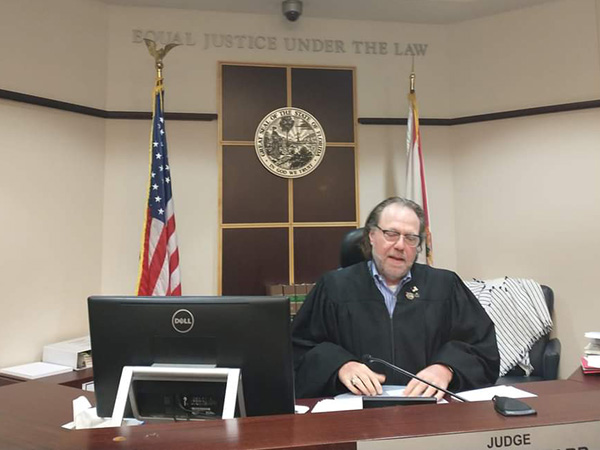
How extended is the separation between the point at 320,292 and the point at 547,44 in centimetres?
283

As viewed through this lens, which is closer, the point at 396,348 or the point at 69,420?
the point at 69,420

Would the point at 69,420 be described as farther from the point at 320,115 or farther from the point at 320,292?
the point at 320,115

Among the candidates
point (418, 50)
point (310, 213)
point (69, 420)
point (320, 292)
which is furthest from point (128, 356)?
point (418, 50)

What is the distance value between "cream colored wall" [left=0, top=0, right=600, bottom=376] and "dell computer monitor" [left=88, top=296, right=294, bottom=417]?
84.3 inches

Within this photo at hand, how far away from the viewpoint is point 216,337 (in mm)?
1032

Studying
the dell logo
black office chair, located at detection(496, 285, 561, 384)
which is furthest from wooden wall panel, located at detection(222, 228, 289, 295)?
the dell logo

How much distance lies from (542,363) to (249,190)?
2.31 meters

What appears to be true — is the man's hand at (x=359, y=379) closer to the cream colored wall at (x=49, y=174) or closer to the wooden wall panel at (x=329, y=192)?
the wooden wall panel at (x=329, y=192)

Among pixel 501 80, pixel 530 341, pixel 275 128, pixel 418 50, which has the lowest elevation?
pixel 530 341

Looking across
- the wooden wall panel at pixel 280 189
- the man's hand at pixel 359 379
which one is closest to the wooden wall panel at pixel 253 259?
the wooden wall panel at pixel 280 189

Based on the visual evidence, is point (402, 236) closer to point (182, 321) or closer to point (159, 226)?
point (182, 321)

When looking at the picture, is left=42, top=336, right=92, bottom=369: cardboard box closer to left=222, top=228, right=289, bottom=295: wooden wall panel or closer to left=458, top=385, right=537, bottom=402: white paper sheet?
left=222, top=228, right=289, bottom=295: wooden wall panel

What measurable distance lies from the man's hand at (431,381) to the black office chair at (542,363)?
1.49 m

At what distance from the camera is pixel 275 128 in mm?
3506
